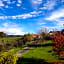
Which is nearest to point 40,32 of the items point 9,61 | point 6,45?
point 6,45

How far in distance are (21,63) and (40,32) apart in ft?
203

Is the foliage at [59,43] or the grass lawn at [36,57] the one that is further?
the grass lawn at [36,57]

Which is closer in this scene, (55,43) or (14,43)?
(55,43)

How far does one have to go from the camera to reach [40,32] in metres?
89.6

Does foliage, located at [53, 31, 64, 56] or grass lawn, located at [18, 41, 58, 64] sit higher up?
foliage, located at [53, 31, 64, 56]

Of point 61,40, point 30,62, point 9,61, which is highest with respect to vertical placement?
point 61,40

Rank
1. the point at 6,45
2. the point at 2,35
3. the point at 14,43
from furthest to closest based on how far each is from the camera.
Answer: the point at 2,35 → the point at 14,43 → the point at 6,45

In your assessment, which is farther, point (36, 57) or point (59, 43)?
point (36, 57)

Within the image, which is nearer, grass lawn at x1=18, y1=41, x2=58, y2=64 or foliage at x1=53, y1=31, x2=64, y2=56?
foliage at x1=53, y1=31, x2=64, y2=56

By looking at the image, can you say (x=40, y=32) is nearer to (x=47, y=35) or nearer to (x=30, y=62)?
(x=47, y=35)

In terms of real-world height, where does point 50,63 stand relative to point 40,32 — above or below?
below

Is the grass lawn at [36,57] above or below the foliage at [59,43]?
below

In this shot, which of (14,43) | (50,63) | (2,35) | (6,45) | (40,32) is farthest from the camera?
(40,32)

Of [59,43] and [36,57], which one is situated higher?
[59,43]
